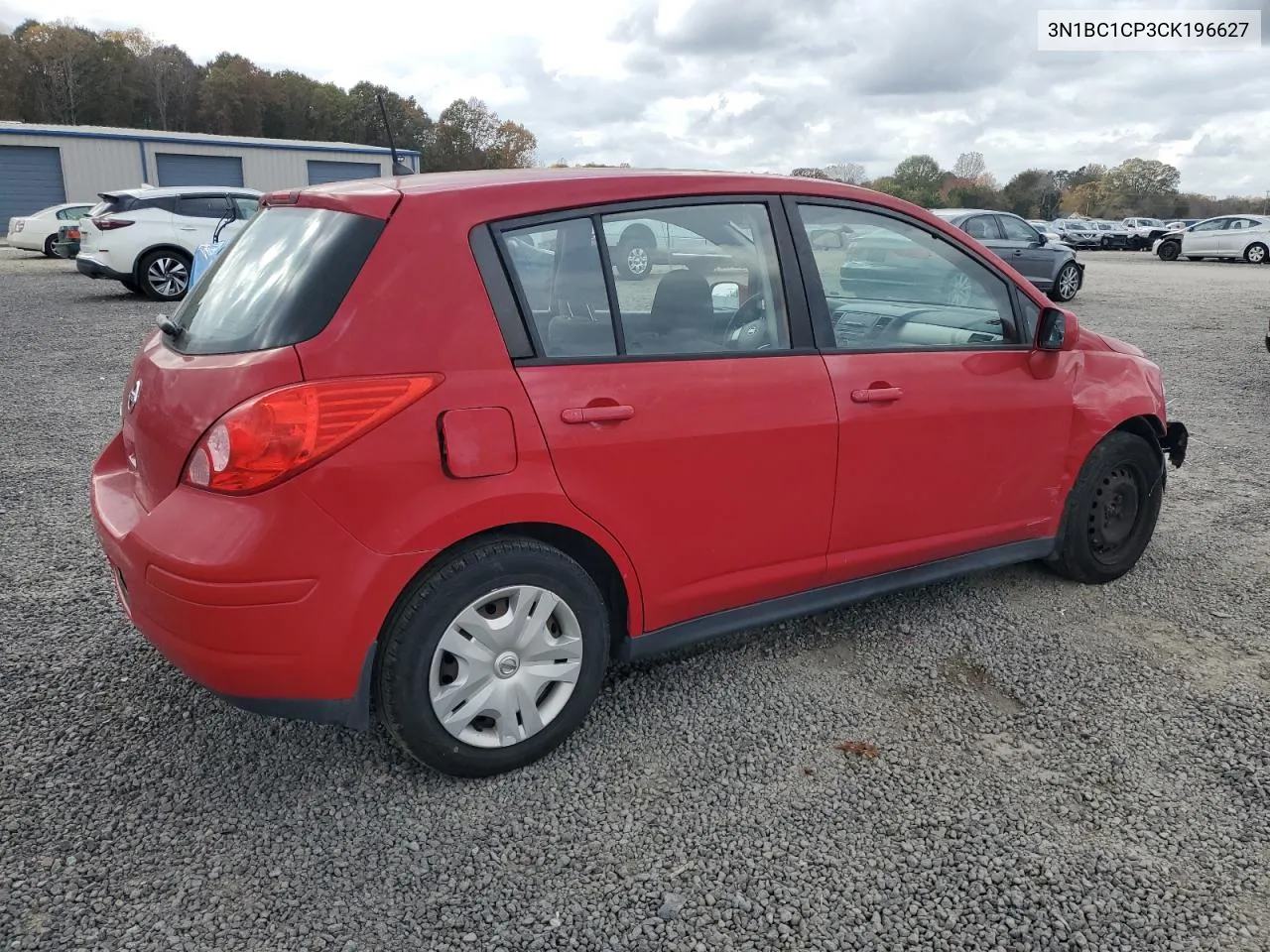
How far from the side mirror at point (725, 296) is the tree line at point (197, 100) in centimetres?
6621

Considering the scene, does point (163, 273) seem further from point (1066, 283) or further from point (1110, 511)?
point (1066, 283)

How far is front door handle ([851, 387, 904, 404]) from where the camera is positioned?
126 inches

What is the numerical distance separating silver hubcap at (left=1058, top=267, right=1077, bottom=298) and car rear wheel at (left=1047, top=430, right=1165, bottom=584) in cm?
1332

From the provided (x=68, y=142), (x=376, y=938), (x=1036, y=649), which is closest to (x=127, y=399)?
(x=376, y=938)

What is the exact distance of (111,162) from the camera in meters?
35.1

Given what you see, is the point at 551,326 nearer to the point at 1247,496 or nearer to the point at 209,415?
the point at 209,415

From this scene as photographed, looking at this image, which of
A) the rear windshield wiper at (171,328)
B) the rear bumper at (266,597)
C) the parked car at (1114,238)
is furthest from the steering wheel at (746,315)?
the parked car at (1114,238)

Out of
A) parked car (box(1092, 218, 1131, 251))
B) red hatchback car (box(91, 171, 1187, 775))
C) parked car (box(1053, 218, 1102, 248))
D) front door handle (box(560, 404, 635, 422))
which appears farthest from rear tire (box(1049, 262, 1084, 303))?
parked car (box(1092, 218, 1131, 251))

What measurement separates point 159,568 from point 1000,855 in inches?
88.8

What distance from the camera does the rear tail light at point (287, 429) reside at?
7.74ft

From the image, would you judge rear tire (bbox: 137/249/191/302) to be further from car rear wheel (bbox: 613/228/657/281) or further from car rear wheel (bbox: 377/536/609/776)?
car rear wheel (bbox: 377/536/609/776)

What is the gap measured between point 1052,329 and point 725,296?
1.42 meters

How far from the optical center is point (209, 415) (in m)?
2.45

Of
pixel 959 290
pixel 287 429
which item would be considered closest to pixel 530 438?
pixel 287 429
